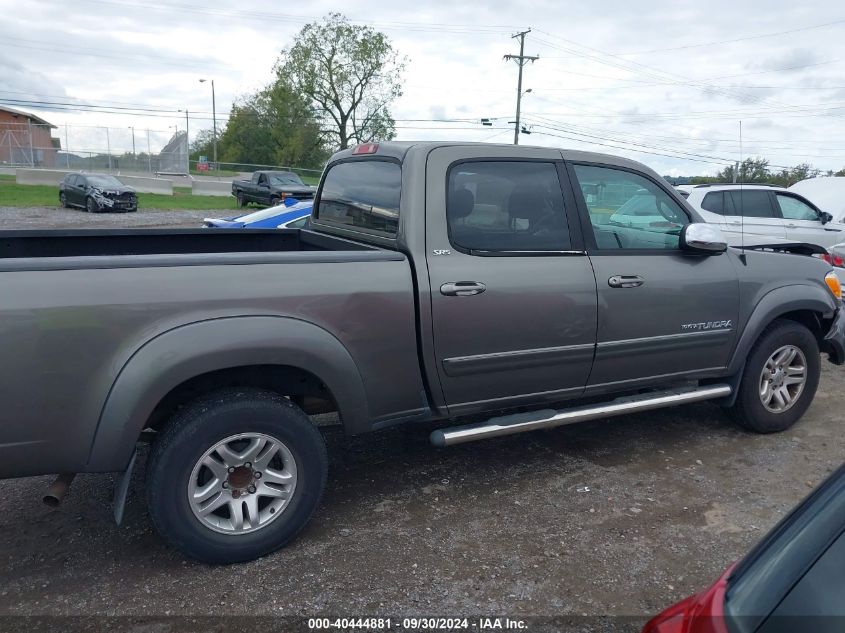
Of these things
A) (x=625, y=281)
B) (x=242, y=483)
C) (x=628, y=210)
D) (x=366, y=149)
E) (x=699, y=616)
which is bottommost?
(x=242, y=483)

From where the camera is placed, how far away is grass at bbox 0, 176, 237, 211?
2981 centimetres

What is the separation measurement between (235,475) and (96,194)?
2724 centimetres

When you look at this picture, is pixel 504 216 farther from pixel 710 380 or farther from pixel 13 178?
pixel 13 178

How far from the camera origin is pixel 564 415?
12.6 feet

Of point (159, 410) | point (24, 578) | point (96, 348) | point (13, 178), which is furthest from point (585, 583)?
point (13, 178)

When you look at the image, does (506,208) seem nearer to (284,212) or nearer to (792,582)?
(792,582)

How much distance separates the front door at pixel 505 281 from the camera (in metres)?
3.49

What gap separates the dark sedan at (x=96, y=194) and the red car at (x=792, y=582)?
1139 inches

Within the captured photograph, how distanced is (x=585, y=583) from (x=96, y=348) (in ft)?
7.37

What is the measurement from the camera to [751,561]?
4.59 ft

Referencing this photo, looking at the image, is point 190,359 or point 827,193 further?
point 827,193

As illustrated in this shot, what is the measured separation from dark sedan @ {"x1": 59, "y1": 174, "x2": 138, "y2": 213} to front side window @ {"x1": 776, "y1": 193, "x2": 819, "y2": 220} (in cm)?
2395

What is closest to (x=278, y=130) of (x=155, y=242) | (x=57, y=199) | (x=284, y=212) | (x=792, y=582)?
(x=57, y=199)

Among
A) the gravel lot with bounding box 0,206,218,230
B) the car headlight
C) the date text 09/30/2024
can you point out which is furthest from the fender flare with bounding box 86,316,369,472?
the gravel lot with bounding box 0,206,218,230
